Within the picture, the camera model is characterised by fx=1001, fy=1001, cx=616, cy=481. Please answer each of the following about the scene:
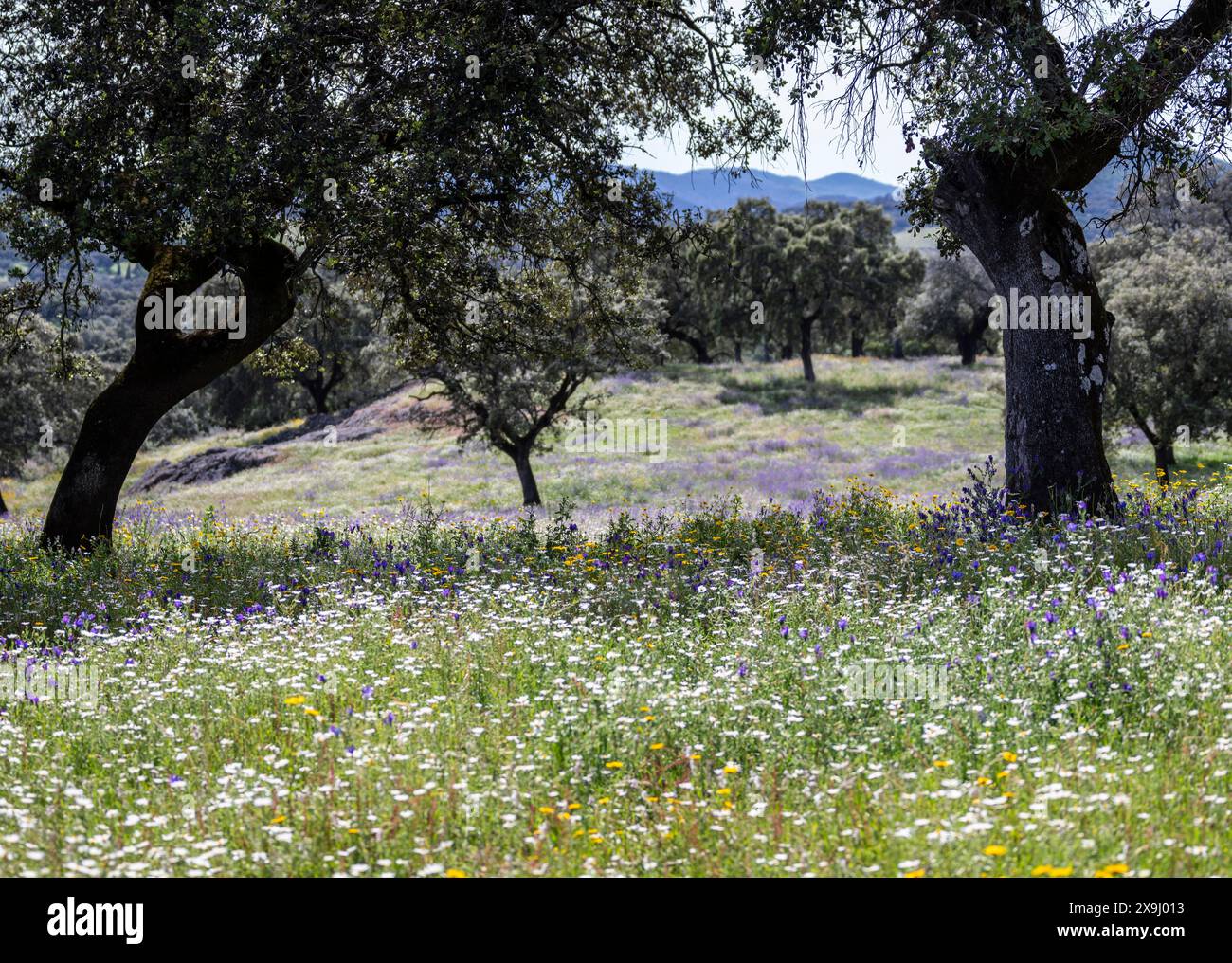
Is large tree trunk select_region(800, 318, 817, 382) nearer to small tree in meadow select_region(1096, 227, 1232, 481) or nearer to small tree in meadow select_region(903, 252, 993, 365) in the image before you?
small tree in meadow select_region(903, 252, 993, 365)

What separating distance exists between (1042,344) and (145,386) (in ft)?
39.8

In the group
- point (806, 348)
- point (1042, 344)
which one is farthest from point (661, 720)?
point (806, 348)

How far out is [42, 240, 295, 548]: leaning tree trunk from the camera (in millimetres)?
14391

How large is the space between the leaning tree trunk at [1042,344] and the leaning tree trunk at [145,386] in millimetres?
9629

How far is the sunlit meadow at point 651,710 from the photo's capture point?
4.39m

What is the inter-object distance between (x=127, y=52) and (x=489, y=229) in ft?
16.8

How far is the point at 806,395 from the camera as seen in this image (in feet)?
186

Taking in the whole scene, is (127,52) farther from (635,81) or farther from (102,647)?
(102,647)

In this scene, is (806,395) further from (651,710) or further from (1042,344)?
(651,710)

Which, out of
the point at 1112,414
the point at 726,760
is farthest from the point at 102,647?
the point at 1112,414

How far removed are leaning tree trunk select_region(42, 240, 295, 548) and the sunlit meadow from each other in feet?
10.4

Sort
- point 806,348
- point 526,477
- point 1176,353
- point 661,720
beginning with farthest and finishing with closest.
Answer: point 806,348 → point 1176,353 → point 526,477 → point 661,720

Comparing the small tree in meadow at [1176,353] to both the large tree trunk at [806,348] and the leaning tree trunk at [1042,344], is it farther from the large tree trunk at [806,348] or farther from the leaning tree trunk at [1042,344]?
the large tree trunk at [806,348]

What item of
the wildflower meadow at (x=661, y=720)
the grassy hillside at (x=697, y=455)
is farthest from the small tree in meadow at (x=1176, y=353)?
the wildflower meadow at (x=661, y=720)
